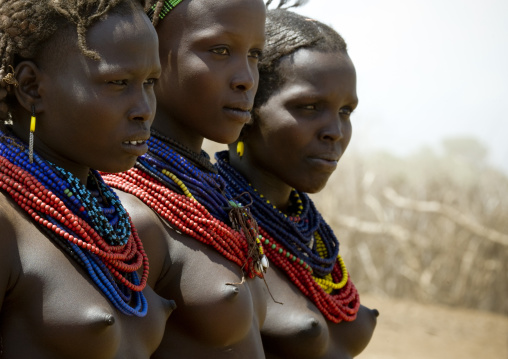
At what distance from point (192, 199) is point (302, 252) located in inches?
36.8

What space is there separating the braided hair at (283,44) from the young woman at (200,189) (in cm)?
49

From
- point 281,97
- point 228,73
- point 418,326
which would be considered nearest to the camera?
point 228,73

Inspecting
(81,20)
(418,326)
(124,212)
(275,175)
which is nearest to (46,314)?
(124,212)

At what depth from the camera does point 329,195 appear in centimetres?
1127

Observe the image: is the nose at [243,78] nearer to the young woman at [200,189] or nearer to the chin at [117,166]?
the young woman at [200,189]

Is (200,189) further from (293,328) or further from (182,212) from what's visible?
(293,328)

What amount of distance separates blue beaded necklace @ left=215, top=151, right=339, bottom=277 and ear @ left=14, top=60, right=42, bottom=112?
4.46 feet

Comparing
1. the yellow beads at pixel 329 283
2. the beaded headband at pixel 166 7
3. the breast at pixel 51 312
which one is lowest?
the yellow beads at pixel 329 283

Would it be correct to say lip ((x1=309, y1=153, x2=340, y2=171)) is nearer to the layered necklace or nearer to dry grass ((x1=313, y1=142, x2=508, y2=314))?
the layered necklace

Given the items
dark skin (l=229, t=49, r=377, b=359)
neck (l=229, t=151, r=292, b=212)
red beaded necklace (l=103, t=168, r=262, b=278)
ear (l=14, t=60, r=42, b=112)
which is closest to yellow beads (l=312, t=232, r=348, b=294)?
dark skin (l=229, t=49, r=377, b=359)

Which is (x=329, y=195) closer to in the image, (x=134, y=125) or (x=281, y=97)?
(x=281, y=97)

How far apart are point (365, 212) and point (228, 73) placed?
835cm

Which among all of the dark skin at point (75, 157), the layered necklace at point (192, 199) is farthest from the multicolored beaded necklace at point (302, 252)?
the dark skin at point (75, 157)

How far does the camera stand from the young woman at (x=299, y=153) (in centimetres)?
372
